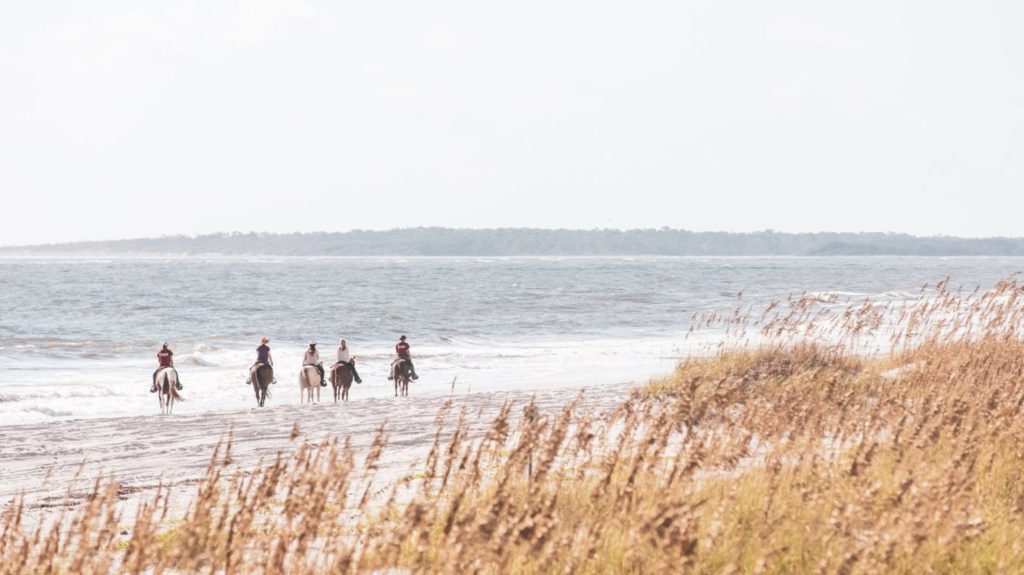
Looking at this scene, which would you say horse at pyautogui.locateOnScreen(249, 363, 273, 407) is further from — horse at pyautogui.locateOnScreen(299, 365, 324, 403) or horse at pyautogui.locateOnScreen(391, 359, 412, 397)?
horse at pyautogui.locateOnScreen(391, 359, 412, 397)

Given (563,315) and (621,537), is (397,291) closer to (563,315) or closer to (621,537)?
(563,315)

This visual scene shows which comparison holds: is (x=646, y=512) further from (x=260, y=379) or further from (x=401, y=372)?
(x=401, y=372)

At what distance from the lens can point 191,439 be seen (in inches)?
624

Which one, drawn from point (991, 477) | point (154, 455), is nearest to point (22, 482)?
point (154, 455)

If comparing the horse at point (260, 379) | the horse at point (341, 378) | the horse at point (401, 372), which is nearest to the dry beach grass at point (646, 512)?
the horse at point (260, 379)

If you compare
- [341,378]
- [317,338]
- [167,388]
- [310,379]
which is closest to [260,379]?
[310,379]

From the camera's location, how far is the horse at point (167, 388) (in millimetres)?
21375

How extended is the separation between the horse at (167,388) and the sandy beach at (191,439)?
1.42 meters

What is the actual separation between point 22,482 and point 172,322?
41.4 m

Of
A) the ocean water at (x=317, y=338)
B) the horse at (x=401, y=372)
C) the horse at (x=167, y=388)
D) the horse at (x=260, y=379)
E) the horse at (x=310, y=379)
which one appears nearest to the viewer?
the horse at (x=167, y=388)

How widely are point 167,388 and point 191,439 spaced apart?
617 cm

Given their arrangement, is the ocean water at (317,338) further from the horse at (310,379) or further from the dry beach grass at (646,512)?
the dry beach grass at (646,512)

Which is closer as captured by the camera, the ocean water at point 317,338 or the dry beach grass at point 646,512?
the dry beach grass at point 646,512

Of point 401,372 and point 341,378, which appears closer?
point 341,378
